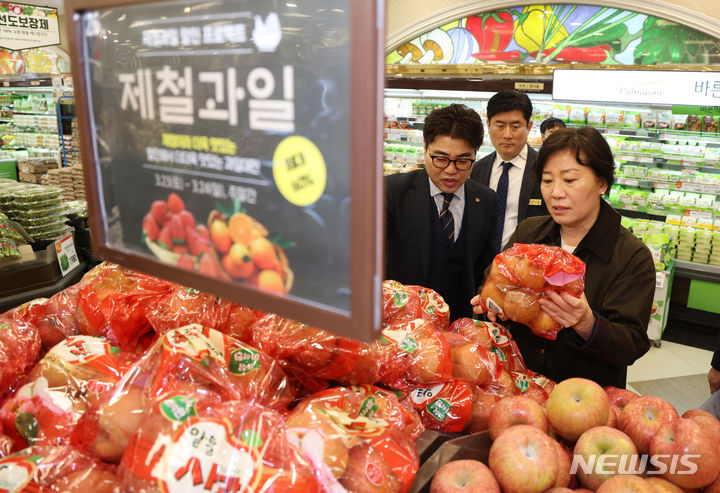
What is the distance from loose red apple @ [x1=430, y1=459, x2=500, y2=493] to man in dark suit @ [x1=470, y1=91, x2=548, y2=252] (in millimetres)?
2886

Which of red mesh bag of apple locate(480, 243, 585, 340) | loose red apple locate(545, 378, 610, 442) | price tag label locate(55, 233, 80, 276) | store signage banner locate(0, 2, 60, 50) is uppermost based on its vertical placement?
store signage banner locate(0, 2, 60, 50)

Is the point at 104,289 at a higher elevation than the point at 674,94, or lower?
lower

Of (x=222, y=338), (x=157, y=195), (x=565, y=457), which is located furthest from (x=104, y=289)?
(x=565, y=457)

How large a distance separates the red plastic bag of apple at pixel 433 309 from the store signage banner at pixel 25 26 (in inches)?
201

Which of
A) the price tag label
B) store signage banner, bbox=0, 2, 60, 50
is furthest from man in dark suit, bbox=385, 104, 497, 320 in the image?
store signage banner, bbox=0, 2, 60, 50

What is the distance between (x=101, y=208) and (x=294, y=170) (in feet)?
1.79

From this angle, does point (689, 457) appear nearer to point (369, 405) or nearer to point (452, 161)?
point (369, 405)

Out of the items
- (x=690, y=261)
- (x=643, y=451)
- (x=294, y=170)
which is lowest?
(x=690, y=261)

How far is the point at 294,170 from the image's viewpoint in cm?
87

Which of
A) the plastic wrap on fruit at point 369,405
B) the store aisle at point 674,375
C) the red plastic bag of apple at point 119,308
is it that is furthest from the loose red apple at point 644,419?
the store aisle at point 674,375

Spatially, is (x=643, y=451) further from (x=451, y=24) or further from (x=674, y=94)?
(x=451, y=24)

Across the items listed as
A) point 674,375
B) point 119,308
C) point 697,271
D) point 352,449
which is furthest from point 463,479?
point 697,271

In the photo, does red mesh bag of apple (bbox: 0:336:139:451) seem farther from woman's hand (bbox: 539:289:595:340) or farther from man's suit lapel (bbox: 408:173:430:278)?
man's suit lapel (bbox: 408:173:430:278)

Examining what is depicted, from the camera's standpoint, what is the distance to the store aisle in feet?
12.8
